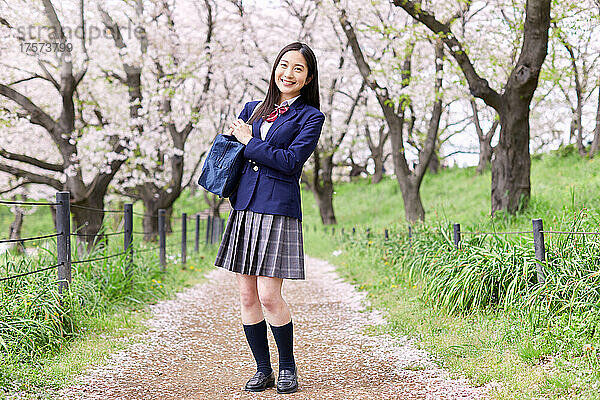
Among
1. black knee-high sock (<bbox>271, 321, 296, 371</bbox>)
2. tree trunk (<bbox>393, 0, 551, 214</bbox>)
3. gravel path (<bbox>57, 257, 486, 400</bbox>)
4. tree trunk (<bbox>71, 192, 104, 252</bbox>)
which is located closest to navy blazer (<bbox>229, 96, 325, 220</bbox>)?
black knee-high sock (<bbox>271, 321, 296, 371</bbox>)

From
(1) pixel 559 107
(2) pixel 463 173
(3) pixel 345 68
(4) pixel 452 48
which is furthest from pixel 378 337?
(1) pixel 559 107

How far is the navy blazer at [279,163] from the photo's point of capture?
2.95 meters

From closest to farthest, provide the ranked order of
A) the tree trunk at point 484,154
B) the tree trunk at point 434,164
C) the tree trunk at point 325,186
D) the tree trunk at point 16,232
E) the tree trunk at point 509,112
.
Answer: the tree trunk at point 16,232
the tree trunk at point 509,112
the tree trunk at point 484,154
the tree trunk at point 325,186
the tree trunk at point 434,164

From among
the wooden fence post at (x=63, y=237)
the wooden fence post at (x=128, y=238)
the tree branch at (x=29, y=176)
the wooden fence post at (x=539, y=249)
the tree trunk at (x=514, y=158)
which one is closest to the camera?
the wooden fence post at (x=539, y=249)

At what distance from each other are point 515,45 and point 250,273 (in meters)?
8.65

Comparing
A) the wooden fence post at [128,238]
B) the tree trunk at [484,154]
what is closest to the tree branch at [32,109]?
the wooden fence post at [128,238]

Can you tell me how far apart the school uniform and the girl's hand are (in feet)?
0.18

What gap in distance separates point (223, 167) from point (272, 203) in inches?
13.0

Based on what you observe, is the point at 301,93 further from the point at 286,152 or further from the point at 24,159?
the point at 24,159

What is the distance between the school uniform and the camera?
2.97 m

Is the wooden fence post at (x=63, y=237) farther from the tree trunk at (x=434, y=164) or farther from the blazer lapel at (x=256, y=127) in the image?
the tree trunk at (x=434, y=164)

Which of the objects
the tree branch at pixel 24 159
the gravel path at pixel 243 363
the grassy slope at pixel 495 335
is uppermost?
the tree branch at pixel 24 159

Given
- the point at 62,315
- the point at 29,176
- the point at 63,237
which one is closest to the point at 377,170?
the point at 29,176

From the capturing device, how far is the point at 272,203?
2.99m
